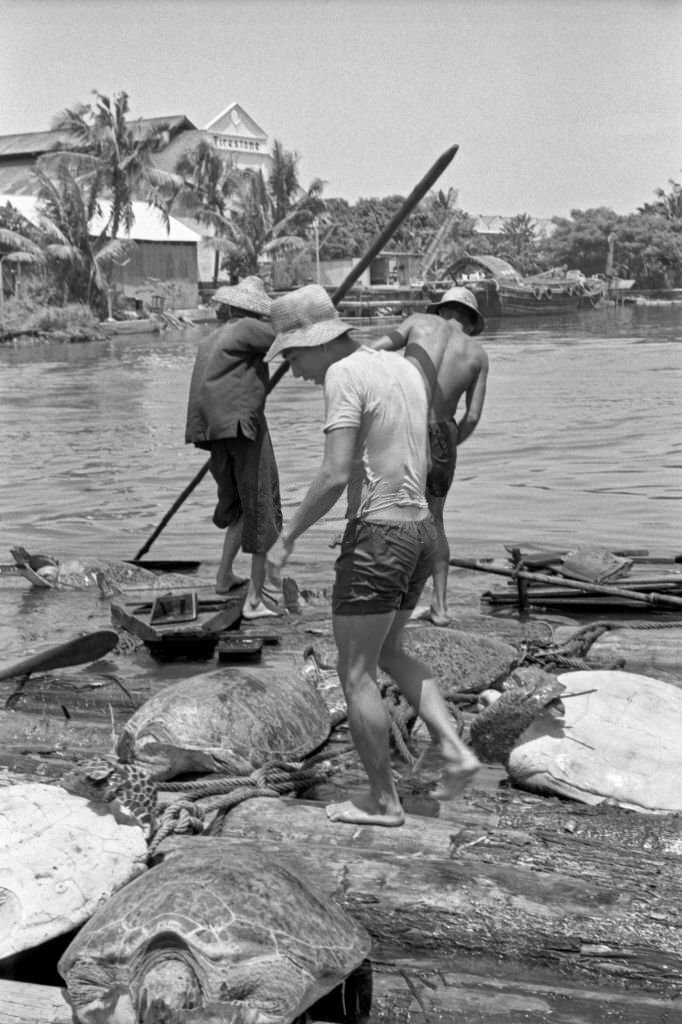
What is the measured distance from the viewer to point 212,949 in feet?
10.4

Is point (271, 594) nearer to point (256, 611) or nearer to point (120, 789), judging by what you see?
point (256, 611)

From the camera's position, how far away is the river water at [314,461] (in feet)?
37.4

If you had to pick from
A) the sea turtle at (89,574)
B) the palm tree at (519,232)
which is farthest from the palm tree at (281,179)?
the sea turtle at (89,574)

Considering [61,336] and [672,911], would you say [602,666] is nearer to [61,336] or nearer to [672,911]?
[672,911]

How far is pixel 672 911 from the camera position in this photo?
11.6 ft

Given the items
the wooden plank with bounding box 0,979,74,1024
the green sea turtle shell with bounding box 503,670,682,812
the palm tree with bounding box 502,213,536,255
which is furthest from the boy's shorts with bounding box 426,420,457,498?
the palm tree with bounding box 502,213,536,255

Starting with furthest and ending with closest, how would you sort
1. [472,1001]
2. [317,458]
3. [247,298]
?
[317,458], [247,298], [472,1001]

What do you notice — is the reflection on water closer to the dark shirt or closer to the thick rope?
the dark shirt

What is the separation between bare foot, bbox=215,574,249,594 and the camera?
788 centimetres

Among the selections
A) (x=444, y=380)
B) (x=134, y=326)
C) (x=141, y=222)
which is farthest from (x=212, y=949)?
(x=141, y=222)

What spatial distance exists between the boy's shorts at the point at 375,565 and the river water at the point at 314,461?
380cm

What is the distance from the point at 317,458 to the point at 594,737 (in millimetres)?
12504

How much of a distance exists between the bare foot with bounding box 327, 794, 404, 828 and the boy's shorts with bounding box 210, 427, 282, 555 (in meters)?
3.40

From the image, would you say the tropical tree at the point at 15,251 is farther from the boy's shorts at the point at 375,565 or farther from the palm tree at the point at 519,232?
the palm tree at the point at 519,232
